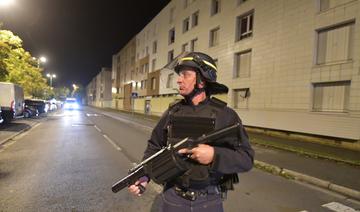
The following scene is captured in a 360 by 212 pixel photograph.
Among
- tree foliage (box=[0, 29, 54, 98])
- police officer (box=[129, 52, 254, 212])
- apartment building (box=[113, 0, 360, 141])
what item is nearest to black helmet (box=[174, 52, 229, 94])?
police officer (box=[129, 52, 254, 212])

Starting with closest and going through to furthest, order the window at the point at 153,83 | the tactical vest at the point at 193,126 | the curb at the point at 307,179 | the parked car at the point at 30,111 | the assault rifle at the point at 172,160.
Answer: the assault rifle at the point at 172,160
the tactical vest at the point at 193,126
the curb at the point at 307,179
the parked car at the point at 30,111
the window at the point at 153,83

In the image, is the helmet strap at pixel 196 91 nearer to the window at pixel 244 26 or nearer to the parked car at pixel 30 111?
the window at pixel 244 26

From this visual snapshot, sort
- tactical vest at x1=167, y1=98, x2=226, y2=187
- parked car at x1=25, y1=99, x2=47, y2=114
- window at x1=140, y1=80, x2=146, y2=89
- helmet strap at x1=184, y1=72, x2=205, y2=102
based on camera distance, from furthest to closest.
Result: window at x1=140, y1=80, x2=146, y2=89 → parked car at x1=25, y1=99, x2=47, y2=114 → helmet strap at x1=184, y1=72, x2=205, y2=102 → tactical vest at x1=167, y1=98, x2=226, y2=187

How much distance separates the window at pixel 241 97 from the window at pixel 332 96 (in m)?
5.55

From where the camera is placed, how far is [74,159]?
8562 millimetres

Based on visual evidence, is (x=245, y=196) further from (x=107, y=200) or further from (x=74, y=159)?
(x=74, y=159)

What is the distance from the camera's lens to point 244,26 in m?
21.7

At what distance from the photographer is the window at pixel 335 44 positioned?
1359cm

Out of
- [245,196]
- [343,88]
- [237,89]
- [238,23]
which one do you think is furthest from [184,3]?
[245,196]

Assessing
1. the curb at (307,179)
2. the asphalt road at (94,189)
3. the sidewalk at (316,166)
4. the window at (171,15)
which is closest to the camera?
the asphalt road at (94,189)

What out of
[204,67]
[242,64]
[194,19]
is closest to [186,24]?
[194,19]

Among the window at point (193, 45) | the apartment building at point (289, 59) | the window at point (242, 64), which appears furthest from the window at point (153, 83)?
the window at point (242, 64)

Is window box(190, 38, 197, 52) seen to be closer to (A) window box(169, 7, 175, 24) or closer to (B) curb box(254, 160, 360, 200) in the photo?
(A) window box(169, 7, 175, 24)

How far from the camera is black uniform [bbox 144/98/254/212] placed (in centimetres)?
204
